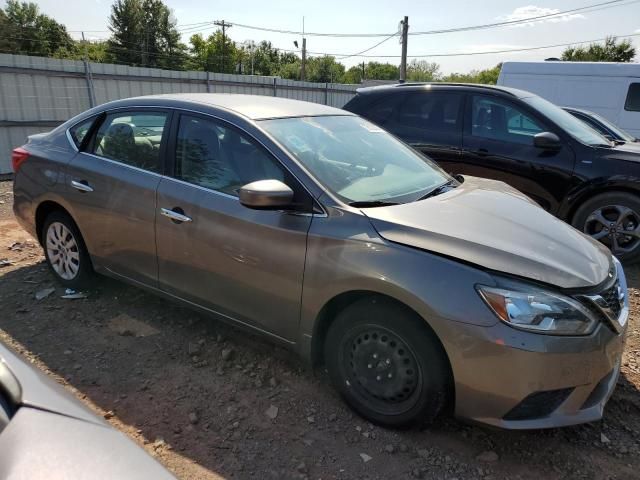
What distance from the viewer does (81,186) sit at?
374 centimetres

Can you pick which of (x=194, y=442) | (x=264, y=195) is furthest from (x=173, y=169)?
(x=194, y=442)

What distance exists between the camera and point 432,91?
19.9 feet

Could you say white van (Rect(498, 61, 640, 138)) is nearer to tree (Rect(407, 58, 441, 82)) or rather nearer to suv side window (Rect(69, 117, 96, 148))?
suv side window (Rect(69, 117, 96, 148))

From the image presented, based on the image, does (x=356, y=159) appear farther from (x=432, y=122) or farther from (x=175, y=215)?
(x=432, y=122)

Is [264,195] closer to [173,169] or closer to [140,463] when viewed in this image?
[173,169]

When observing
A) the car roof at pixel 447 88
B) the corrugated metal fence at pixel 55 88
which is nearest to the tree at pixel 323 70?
the corrugated metal fence at pixel 55 88

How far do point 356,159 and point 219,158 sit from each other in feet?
2.82

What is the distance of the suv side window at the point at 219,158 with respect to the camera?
2926mm

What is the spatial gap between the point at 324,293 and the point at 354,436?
75 cm

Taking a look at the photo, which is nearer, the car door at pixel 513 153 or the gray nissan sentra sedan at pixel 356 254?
the gray nissan sentra sedan at pixel 356 254

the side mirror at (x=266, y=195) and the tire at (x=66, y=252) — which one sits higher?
the side mirror at (x=266, y=195)

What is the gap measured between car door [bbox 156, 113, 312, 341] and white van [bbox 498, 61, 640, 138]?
1033 cm

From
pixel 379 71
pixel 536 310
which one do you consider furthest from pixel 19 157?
pixel 379 71

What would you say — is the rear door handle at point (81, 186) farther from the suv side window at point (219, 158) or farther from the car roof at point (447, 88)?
the car roof at point (447, 88)
